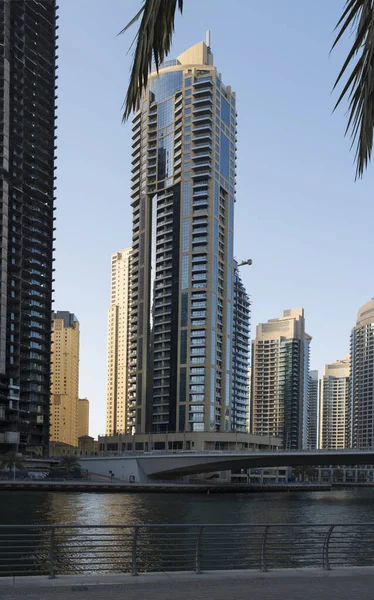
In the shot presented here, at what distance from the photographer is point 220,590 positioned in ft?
49.0

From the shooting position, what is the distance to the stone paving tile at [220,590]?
14.1 m

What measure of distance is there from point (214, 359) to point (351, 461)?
6488 centimetres

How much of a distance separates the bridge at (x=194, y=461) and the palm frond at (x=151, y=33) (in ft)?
412

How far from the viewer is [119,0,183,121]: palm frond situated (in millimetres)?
4461

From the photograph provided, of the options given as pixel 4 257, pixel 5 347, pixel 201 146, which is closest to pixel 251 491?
pixel 5 347

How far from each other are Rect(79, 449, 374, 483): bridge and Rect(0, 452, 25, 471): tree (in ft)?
62.4

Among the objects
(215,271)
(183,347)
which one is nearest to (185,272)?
(215,271)

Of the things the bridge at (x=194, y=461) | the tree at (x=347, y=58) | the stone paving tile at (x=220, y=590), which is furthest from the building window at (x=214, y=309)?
the tree at (x=347, y=58)

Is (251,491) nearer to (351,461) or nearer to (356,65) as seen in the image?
(351,461)

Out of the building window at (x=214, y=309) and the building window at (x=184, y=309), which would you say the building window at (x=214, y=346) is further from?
the building window at (x=184, y=309)

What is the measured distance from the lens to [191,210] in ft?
650

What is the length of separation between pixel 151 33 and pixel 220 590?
12.9 metres

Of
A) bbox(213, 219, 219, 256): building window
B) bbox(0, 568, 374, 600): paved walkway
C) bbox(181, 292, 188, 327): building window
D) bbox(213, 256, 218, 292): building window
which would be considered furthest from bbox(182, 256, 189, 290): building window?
bbox(0, 568, 374, 600): paved walkway

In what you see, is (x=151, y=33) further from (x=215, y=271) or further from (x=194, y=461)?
(x=215, y=271)
